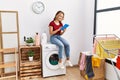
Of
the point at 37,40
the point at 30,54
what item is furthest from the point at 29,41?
the point at 30,54

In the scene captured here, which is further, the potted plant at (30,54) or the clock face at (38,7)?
the clock face at (38,7)

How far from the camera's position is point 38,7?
141 inches

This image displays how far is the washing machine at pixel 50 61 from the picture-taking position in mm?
3322

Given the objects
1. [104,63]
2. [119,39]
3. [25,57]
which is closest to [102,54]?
[104,63]

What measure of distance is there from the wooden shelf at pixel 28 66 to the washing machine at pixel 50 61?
141 millimetres

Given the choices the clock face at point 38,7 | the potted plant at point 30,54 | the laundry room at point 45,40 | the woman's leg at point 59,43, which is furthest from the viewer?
the clock face at point 38,7

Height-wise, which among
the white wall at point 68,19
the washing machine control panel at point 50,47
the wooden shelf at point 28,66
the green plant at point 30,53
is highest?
the white wall at point 68,19

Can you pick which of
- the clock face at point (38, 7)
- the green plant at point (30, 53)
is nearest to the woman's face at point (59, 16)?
the clock face at point (38, 7)

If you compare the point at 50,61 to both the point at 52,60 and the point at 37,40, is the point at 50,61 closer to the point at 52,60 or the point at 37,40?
the point at 52,60

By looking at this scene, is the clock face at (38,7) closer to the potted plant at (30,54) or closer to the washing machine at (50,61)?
the washing machine at (50,61)

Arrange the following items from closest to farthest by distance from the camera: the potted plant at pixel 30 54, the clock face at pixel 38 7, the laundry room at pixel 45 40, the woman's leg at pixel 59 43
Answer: the laundry room at pixel 45 40, the woman's leg at pixel 59 43, the potted plant at pixel 30 54, the clock face at pixel 38 7

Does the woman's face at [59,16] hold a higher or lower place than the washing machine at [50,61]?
higher

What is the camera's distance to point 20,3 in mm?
3438

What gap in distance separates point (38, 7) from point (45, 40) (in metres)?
0.83
